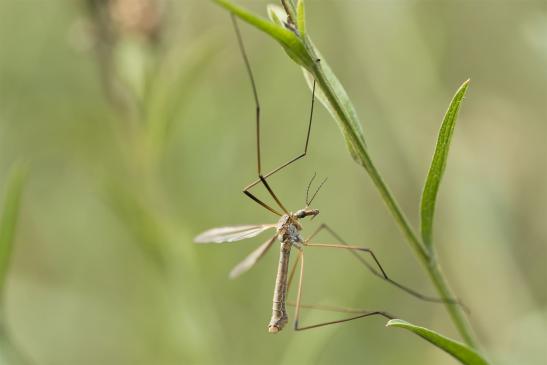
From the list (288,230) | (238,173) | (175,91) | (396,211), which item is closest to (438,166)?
(396,211)

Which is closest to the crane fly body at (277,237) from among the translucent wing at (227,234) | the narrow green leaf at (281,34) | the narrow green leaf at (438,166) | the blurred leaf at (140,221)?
the translucent wing at (227,234)

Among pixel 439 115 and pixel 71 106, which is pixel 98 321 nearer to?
pixel 71 106

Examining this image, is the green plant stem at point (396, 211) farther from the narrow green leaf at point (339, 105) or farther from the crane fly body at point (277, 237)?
the crane fly body at point (277, 237)

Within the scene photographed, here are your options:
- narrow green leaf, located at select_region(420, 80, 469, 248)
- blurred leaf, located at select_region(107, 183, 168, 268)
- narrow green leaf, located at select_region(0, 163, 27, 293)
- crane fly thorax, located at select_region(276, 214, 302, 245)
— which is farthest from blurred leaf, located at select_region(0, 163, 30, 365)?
narrow green leaf, located at select_region(420, 80, 469, 248)

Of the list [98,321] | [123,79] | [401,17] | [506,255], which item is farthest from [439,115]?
[98,321]

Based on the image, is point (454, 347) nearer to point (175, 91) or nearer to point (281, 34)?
point (281, 34)
